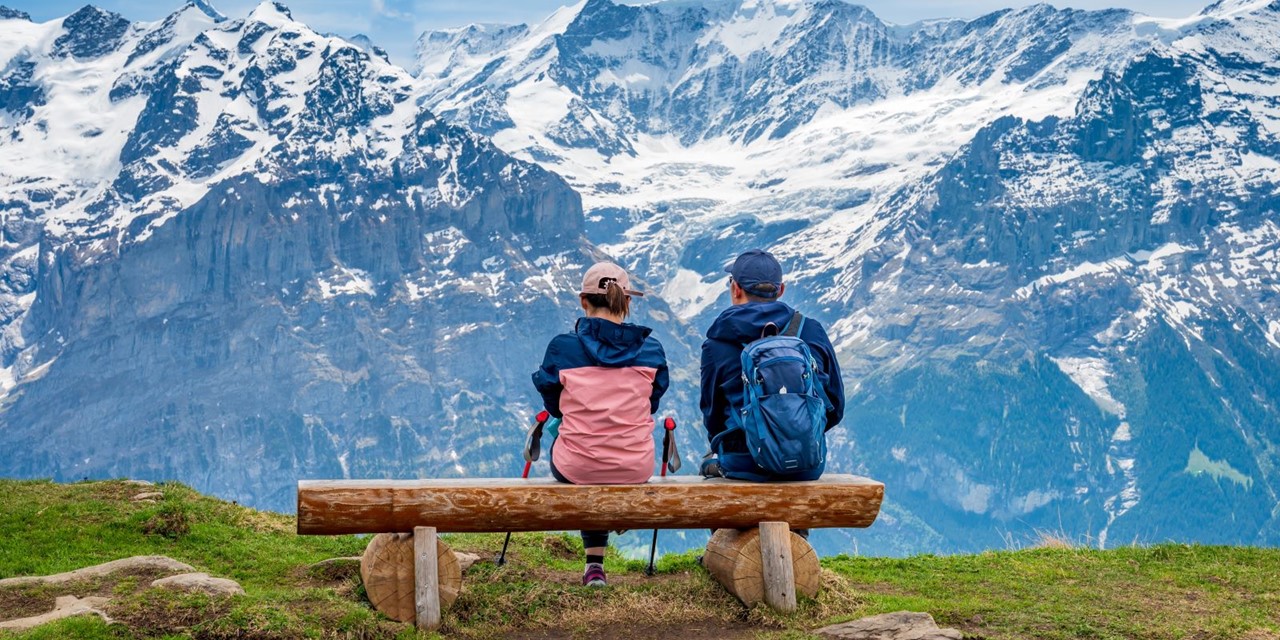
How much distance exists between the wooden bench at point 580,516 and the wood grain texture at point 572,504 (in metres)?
0.01

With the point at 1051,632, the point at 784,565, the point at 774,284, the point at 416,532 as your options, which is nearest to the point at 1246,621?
the point at 1051,632

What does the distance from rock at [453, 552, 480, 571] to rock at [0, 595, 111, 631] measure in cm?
493

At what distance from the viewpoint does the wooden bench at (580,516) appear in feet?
52.2

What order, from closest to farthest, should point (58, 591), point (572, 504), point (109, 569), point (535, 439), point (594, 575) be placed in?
point (572, 504) < point (535, 439) < point (58, 591) < point (594, 575) < point (109, 569)

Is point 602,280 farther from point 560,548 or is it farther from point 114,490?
point 114,490

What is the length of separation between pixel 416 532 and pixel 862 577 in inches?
300

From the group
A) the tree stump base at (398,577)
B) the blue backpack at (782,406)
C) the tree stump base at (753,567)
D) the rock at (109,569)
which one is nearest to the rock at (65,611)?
the rock at (109,569)

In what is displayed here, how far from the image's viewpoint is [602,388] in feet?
56.0

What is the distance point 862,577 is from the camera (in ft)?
66.9

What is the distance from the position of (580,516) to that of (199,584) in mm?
4846

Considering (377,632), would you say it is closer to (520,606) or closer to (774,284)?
(520,606)

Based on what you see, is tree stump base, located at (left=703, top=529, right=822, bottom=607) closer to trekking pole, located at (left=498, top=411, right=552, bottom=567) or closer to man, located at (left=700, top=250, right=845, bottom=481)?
man, located at (left=700, top=250, right=845, bottom=481)

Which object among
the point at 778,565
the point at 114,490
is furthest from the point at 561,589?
the point at 114,490

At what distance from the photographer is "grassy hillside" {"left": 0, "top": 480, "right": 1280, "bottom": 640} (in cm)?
1559
